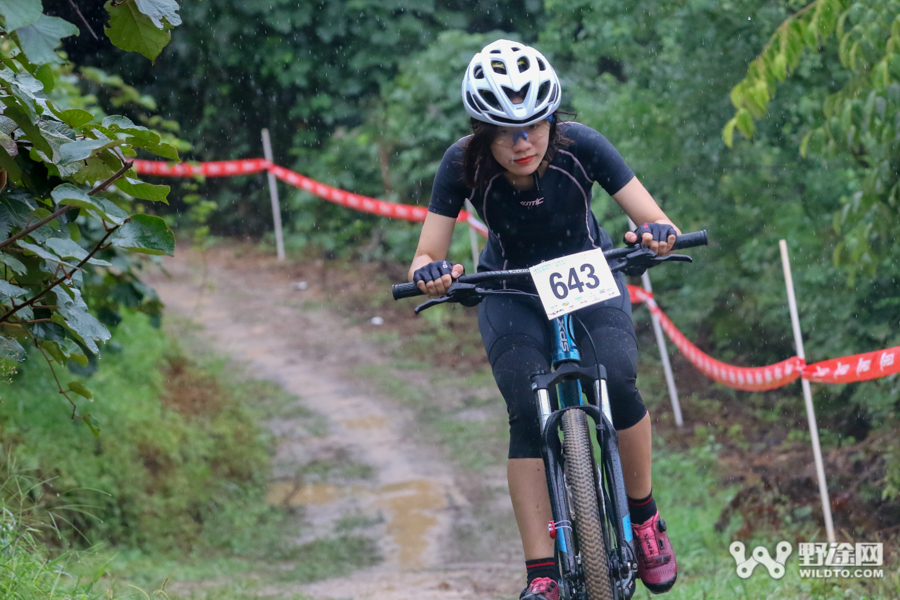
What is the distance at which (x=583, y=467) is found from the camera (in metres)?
3.32

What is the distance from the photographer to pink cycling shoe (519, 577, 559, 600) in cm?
343

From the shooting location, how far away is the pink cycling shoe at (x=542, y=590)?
3.43 metres

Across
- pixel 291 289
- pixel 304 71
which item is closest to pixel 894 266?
pixel 291 289

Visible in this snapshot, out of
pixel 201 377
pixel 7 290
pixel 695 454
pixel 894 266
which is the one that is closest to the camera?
pixel 7 290

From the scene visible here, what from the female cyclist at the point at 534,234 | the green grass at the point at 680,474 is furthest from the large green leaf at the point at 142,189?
the green grass at the point at 680,474

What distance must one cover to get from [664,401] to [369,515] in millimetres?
3041

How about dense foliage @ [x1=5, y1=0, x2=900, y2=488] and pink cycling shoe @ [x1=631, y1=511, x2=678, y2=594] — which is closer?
pink cycling shoe @ [x1=631, y1=511, x2=678, y2=594]

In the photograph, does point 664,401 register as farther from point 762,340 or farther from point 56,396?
point 56,396

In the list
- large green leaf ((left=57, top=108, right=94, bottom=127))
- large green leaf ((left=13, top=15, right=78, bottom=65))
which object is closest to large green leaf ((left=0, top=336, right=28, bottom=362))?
large green leaf ((left=57, top=108, right=94, bottom=127))

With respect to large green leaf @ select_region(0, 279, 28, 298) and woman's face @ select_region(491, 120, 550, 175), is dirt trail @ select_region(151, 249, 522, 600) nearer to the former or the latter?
woman's face @ select_region(491, 120, 550, 175)

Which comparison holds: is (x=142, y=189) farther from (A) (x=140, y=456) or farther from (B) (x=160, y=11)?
(A) (x=140, y=456)

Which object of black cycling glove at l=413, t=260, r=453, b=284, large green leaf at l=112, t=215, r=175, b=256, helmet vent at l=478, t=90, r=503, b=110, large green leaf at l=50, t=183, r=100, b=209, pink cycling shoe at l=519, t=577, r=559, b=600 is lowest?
pink cycling shoe at l=519, t=577, r=559, b=600

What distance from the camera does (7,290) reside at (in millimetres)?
2570

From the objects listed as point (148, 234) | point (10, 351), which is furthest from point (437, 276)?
point (10, 351)
